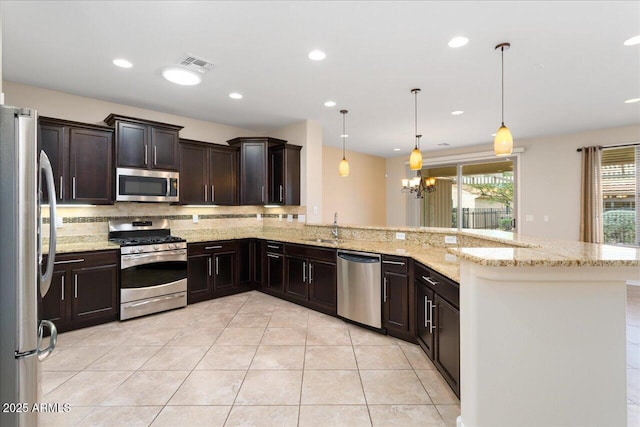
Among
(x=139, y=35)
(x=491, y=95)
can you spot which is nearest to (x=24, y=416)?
(x=139, y=35)

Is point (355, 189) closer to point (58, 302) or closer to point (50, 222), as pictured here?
point (58, 302)

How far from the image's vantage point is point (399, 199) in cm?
817

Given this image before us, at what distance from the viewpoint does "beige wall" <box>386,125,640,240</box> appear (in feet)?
17.8

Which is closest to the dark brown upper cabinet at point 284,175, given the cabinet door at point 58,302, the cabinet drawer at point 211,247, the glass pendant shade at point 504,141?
the cabinet drawer at point 211,247

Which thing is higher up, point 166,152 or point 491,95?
point 491,95

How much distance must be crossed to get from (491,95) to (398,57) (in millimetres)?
1731

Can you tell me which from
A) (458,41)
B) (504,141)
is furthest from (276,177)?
(504,141)

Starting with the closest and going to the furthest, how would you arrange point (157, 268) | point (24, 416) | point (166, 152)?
1. point (24, 416)
2. point (157, 268)
3. point (166, 152)

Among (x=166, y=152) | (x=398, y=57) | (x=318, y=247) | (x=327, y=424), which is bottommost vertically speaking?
(x=327, y=424)

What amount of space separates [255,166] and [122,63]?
2.26 m

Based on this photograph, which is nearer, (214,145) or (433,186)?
(214,145)

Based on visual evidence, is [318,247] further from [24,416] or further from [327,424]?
[24,416]

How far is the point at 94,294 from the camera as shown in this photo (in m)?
3.36

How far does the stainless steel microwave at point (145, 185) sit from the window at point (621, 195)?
24.1 ft
